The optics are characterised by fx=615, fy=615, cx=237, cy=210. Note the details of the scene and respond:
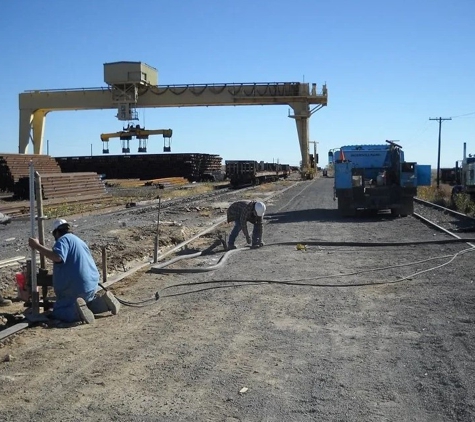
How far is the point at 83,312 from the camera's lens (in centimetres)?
671

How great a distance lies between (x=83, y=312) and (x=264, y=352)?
2222 millimetres

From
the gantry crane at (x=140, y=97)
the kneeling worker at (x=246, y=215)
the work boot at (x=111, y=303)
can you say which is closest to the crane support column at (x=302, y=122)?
the gantry crane at (x=140, y=97)

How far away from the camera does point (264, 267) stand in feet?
34.4

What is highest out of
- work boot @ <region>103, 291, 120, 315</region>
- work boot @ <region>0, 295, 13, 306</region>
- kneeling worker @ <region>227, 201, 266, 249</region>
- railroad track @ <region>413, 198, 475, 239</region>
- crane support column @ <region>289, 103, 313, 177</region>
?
crane support column @ <region>289, 103, 313, 177</region>

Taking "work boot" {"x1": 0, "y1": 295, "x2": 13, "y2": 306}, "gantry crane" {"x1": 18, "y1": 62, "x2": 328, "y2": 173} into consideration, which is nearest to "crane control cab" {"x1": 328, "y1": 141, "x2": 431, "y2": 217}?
"work boot" {"x1": 0, "y1": 295, "x2": 13, "y2": 306}

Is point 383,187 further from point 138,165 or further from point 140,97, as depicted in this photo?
point 138,165

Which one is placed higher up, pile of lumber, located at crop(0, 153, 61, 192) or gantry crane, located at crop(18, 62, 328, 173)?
gantry crane, located at crop(18, 62, 328, 173)

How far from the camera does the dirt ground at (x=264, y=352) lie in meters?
4.35

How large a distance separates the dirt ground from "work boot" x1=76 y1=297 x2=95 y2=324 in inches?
5.6

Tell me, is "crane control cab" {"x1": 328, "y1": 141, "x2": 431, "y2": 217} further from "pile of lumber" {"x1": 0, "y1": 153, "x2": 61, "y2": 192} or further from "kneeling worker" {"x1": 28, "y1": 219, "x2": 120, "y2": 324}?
"pile of lumber" {"x1": 0, "y1": 153, "x2": 61, "y2": 192}

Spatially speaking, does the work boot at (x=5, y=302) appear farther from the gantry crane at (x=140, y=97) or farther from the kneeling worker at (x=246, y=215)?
the gantry crane at (x=140, y=97)

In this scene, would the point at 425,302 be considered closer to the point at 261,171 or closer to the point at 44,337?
the point at 44,337

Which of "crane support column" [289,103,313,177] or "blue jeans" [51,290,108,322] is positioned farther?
→ "crane support column" [289,103,313,177]

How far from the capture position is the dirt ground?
4352 millimetres
